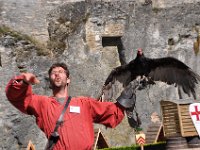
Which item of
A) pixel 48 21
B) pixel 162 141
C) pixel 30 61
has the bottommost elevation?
pixel 162 141

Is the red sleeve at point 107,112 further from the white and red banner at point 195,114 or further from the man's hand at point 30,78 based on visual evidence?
the white and red banner at point 195,114

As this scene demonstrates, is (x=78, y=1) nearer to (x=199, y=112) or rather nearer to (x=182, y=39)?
(x=182, y=39)

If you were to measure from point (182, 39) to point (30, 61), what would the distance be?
6346 mm

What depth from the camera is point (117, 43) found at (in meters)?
20.5

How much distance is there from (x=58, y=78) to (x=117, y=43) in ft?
53.2

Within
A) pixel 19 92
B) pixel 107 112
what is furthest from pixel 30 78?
pixel 107 112

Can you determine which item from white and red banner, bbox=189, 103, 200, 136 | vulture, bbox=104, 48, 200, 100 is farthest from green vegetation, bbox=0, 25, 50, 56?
vulture, bbox=104, 48, 200, 100

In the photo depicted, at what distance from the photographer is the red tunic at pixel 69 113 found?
4305 mm

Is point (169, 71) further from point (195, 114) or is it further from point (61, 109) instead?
point (61, 109)

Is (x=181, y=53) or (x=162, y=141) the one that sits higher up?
(x=181, y=53)

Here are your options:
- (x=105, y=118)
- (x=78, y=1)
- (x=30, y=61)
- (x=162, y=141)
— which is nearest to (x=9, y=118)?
(x=30, y=61)

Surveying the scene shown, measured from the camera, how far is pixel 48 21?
19625mm

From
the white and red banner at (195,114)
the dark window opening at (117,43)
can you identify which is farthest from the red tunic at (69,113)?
the dark window opening at (117,43)

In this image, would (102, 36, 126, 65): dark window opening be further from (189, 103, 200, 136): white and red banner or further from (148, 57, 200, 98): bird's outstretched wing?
(148, 57, 200, 98): bird's outstretched wing
